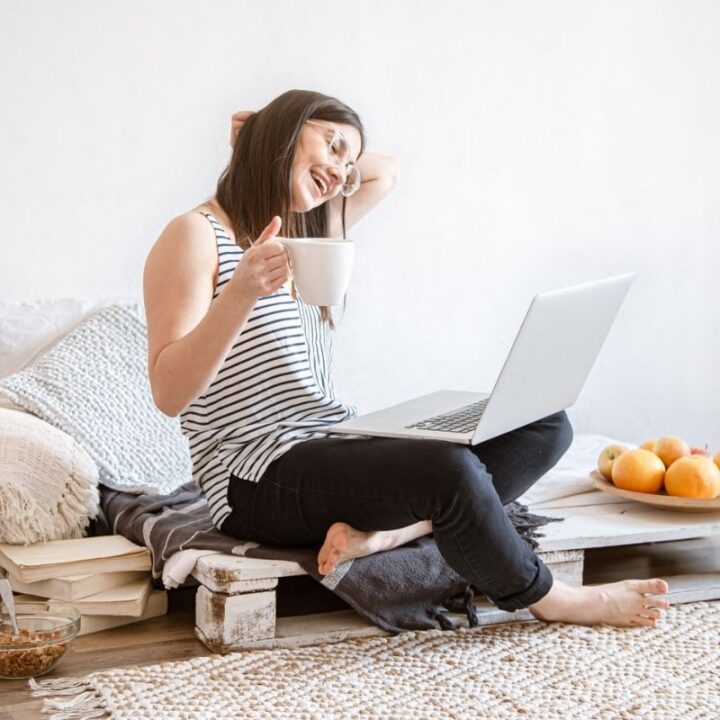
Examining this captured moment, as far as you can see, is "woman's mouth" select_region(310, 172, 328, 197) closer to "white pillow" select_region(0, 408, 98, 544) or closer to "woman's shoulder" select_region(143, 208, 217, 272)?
"woman's shoulder" select_region(143, 208, 217, 272)

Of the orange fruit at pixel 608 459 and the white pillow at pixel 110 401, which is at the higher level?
the white pillow at pixel 110 401

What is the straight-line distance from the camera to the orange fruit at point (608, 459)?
210 cm

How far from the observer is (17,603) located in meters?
1.68

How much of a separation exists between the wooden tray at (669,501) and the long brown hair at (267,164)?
2.50 feet

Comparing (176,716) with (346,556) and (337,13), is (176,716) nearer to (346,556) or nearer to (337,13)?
(346,556)

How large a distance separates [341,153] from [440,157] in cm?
107

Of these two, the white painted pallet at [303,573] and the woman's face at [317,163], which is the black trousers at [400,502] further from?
the woman's face at [317,163]

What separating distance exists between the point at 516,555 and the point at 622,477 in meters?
0.50

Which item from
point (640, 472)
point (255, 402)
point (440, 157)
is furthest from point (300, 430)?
point (440, 157)

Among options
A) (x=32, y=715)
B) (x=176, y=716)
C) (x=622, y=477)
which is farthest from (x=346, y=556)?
(x=622, y=477)

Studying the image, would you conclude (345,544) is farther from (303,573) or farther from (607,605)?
(607,605)

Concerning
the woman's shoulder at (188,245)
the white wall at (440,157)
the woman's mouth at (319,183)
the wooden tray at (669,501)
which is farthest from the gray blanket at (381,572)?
the white wall at (440,157)

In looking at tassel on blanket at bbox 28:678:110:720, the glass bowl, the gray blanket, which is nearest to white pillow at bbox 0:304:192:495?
the gray blanket

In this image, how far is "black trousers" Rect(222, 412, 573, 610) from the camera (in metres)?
1.55
